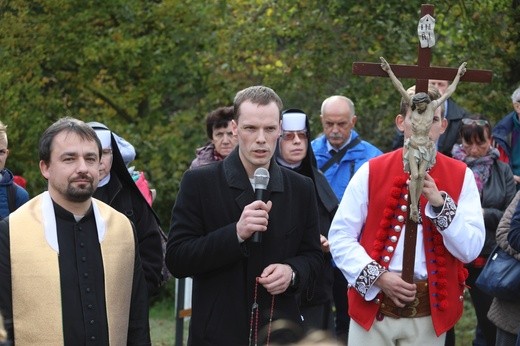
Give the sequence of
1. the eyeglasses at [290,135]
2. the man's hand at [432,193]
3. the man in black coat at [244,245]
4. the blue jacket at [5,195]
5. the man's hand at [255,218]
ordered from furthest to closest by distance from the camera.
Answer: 1. the eyeglasses at [290,135]
2. the blue jacket at [5,195]
3. the man's hand at [432,193]
4. the man in black coat at [244,245]
5. the man's hand at [255,218]

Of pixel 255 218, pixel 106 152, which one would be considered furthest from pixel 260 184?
pixel 106 152

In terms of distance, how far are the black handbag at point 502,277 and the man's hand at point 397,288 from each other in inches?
54.1

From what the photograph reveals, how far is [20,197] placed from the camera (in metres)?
8.88

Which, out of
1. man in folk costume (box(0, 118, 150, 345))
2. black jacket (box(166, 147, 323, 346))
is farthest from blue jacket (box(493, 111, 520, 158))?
man in folk costume (box(0, 118, 150, 345))

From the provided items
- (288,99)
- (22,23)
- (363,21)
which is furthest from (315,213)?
(22,23)

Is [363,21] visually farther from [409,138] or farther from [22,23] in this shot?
[409,138]

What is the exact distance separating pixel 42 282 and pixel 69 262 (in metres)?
0.18

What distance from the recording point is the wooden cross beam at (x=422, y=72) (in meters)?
7.38

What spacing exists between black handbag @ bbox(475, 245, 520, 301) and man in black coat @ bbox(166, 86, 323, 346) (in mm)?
1710

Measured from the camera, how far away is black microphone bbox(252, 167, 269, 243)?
6.71 meters

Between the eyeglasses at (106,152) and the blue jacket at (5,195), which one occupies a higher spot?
the eyeglasses at (106,152)

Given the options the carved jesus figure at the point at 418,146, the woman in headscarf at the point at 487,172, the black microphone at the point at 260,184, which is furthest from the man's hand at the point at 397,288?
the woman in headscarf at the point at 487,172

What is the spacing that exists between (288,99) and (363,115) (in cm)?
95

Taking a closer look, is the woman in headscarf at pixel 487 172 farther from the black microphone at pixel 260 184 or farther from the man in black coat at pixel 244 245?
the black microphone at pixel 260 184
